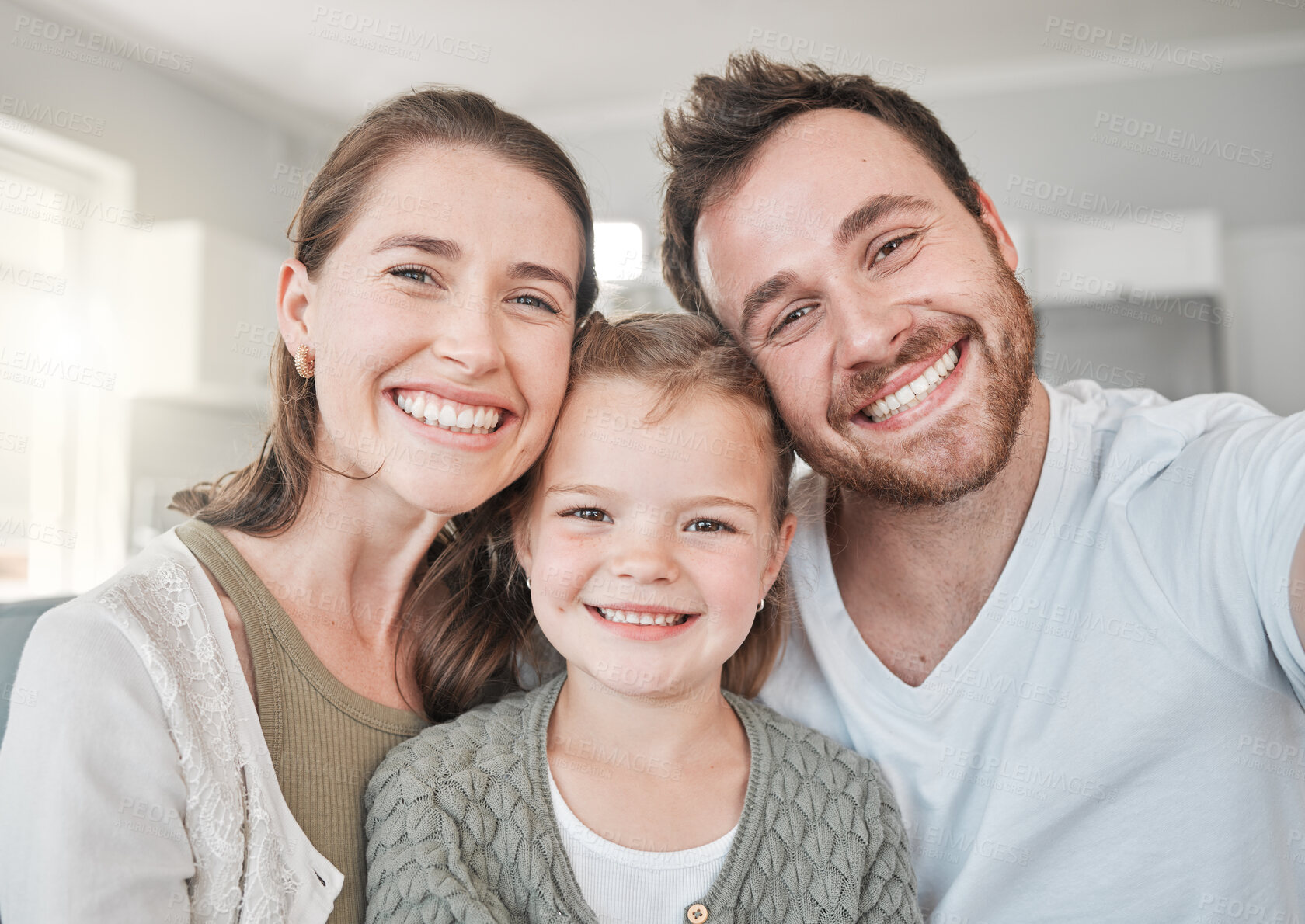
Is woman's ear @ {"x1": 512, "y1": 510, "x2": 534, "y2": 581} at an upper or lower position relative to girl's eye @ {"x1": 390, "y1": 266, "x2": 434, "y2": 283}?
lower

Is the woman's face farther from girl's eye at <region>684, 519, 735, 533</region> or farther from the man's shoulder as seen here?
the man's shoulder

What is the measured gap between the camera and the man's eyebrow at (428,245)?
1.12m

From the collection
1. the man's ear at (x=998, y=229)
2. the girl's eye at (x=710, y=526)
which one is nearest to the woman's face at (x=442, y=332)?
the girl's eye at (x=710, y=526)

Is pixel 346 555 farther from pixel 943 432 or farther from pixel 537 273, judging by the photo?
pixel 943 432

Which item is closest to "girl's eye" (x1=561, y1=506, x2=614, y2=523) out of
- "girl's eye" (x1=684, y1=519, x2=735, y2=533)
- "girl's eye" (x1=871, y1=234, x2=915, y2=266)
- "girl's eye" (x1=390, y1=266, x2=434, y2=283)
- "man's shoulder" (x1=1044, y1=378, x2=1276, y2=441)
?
"girl's eye" (x1=684, y1=519, x2=735, y2=533)

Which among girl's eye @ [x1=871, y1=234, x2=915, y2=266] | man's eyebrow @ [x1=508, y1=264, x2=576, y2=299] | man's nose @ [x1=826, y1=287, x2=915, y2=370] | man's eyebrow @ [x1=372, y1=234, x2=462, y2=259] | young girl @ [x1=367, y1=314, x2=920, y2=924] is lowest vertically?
young girl @ [x1=367, y1=314, x2=920, y2=924]

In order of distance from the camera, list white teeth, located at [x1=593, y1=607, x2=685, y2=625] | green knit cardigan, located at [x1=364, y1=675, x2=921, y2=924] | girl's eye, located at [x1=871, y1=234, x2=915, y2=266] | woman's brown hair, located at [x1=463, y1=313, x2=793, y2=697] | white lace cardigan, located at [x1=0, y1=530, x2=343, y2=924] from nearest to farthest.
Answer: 1. white lace cardigan, located at [x1=0, y1=530, x2=343, y2=924]
2. green knit cardigan, located at [x1=364, y1=675, x2=921, y2=924]
3. white teeth, located at [x1=593, y1=607, x2=685, y2=625]
4. woman's brown hair, located at [x1=463, y1=313, x2=793, y2=697]
5. girl's eye, located at [x1=871, y1=234, x2=915, y2=266]

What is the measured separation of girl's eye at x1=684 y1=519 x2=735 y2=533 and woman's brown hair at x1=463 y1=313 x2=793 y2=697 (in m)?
0.10

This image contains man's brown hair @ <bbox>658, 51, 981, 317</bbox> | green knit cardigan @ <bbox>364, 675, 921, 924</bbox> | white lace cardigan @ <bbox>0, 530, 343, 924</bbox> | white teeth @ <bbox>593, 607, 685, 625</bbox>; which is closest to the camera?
white lace cardigan @ <bbox>0, 530, 343, 924</bbox>

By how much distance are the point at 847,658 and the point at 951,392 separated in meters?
0.39

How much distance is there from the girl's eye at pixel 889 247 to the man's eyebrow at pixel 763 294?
0.40 ft

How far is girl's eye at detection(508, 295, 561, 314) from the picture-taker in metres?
1.19

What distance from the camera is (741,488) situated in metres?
1.20

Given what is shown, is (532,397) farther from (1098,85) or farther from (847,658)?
(1098,85)
